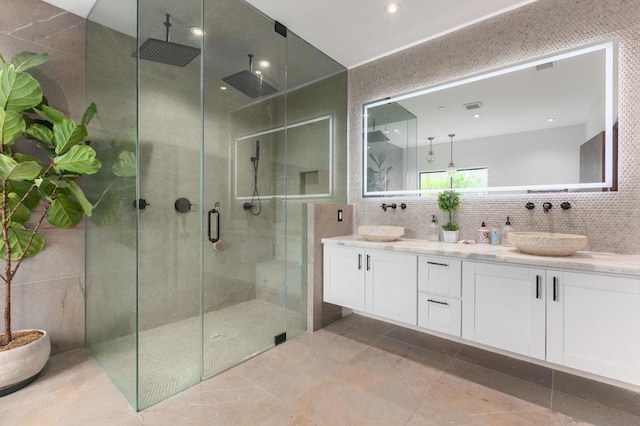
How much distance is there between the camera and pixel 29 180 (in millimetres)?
1822

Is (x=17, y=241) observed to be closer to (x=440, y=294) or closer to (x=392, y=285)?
(x=392, y=285)

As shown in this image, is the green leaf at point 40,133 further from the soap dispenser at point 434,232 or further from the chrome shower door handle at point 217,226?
the soap dispenser at point 434,232

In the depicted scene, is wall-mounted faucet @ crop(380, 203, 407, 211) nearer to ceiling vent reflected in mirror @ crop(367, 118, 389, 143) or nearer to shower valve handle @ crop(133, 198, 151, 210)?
ceiling vent reflected in mirror @ crop(367, 118, 389, 143)

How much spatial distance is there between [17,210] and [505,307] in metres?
3.35

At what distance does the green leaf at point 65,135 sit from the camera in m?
1.90

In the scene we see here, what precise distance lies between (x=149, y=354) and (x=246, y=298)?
2.74ft

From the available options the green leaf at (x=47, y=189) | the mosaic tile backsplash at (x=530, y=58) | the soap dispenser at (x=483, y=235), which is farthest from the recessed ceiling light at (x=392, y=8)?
the green leaf at (x=47, y=189)

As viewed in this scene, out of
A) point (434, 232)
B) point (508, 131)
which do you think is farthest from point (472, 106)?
point (434, 232)

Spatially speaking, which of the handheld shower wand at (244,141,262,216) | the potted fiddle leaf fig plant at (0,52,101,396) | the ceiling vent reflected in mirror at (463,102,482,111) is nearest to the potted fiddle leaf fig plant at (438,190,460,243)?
the ceiling vent reflected in mirror at (463,102,482,111)

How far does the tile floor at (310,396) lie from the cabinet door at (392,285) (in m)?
0.35

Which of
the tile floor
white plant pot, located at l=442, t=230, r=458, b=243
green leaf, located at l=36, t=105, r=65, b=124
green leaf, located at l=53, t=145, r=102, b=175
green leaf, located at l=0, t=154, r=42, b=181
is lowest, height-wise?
the tile floor

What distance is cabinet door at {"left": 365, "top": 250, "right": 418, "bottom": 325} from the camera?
88.0 inches

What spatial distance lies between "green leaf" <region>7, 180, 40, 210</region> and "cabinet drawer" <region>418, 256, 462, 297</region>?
9.11 ft

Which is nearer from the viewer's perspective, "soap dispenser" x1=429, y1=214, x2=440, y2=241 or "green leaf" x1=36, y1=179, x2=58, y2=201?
"green leaf" x1=36, y1=179, x2=58, y2=201
